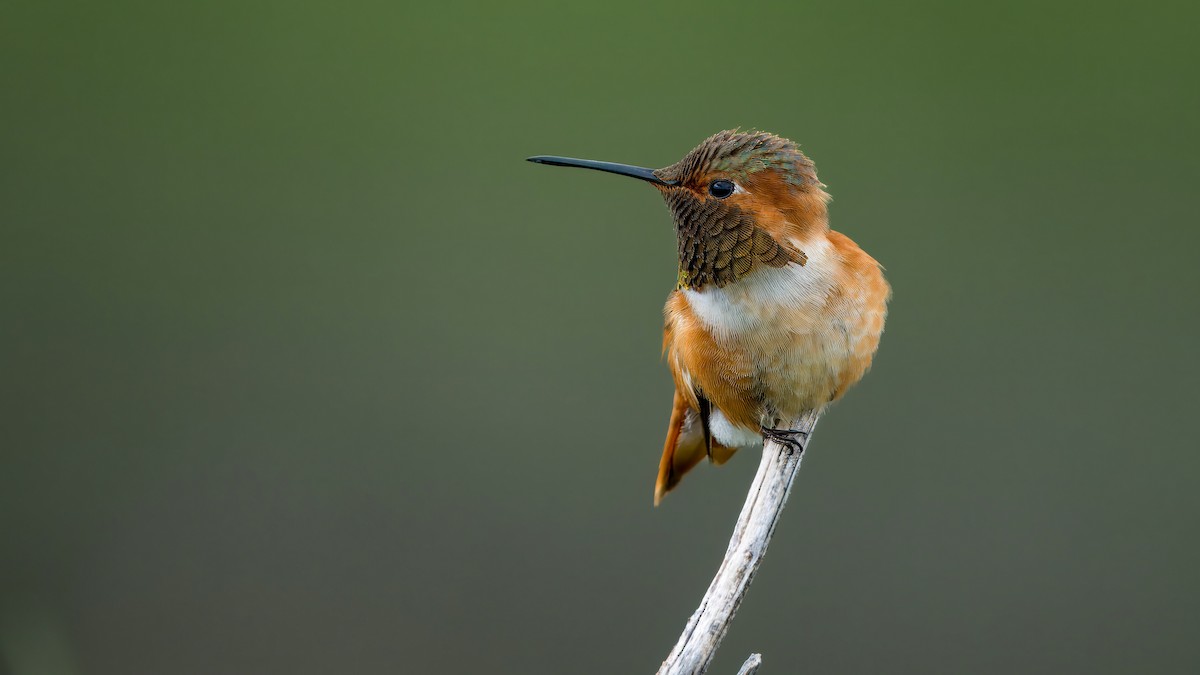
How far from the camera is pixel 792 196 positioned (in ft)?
6.19

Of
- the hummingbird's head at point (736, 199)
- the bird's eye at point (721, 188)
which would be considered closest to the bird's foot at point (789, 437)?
the hummingbird's head at point (736, 199)

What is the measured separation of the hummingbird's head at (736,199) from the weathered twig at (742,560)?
0.36 meters

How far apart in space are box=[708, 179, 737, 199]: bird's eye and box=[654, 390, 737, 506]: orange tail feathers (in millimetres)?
556

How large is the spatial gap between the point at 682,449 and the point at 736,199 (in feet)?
2.43

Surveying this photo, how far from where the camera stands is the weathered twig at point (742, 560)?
1.58 metres

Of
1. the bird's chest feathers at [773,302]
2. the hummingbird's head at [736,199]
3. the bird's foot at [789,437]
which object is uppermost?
the hummingbird's head at [736,199]

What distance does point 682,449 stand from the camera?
238cm

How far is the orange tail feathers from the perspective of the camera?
2312 mm

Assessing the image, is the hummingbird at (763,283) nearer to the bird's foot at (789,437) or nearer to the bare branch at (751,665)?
the bird's foot at (789,437)

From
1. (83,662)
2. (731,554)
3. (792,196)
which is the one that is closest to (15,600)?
(83,662)

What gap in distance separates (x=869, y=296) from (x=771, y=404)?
296mm

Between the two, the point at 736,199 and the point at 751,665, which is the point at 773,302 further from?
the point at 751,665

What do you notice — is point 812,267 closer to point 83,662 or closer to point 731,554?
point 731,554

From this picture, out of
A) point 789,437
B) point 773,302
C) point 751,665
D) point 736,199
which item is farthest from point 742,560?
point 736,199
